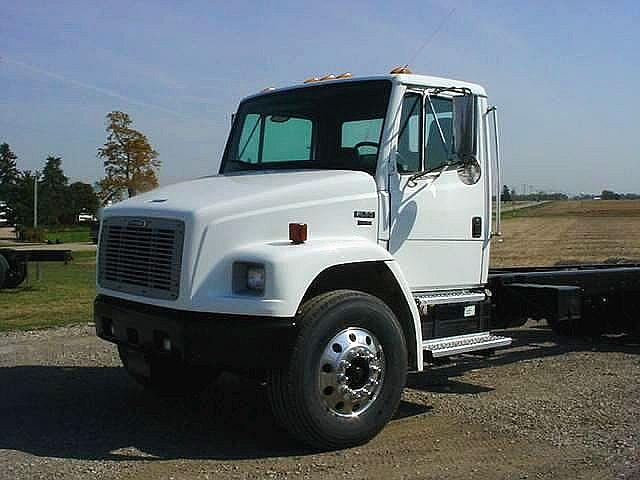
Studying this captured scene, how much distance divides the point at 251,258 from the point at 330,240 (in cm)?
76

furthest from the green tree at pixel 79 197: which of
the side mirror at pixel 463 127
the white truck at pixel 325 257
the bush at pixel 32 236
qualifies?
the side mirror at pixel 463 127

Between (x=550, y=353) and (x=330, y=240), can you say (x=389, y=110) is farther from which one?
(x=550, y=353)

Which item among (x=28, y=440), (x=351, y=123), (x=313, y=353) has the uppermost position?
(x=351, y=123)

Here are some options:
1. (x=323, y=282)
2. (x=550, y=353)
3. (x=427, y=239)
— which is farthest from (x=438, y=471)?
(x=550, y=353)

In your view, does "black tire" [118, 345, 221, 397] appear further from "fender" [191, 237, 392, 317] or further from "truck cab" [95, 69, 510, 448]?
"fender" [191, 237, 392, 317]

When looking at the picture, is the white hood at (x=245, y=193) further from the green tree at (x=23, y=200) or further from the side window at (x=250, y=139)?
the green tree at (x=23, y=200)

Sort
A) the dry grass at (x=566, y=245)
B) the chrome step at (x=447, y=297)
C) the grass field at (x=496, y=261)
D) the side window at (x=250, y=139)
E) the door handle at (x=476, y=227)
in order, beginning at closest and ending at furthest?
the chrome step at (x=447, y=297) < the door handle at (x=476, y=227) < the side window at (x=250, y=139) < the grass field at (x=496, y=261) < the dry grass at (x=566, y=245)

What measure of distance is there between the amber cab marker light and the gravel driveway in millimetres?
1452

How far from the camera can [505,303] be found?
789 cm

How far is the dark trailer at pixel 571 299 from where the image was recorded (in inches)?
306

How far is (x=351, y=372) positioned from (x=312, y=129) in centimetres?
223

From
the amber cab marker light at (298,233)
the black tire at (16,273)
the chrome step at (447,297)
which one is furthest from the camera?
the black tire at (16,273)

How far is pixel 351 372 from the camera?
5742 millimetres

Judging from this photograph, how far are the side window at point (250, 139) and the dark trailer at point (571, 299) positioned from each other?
8.41 ft
